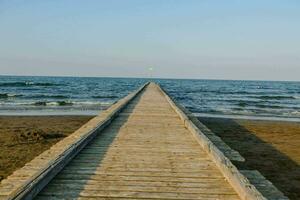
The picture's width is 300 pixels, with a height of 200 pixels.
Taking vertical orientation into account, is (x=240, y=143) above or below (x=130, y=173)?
below

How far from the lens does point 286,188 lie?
812 centimetres

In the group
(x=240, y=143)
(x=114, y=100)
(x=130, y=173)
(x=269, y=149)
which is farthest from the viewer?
(x=114, y=100)

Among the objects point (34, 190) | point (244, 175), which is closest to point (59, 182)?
point (34, 190)

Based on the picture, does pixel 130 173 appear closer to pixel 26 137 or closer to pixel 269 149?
pixel 269 149

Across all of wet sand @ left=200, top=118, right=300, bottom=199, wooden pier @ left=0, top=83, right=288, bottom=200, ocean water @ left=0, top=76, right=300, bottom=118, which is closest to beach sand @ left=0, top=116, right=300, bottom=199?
wet sand @ left=200, top=118, right=300, bottom=199

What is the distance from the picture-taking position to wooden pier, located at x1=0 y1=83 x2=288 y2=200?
4332 mm

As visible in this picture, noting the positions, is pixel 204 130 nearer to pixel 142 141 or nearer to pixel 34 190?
pixel 142 141

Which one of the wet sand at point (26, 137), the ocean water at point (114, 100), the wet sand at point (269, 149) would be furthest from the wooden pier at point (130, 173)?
the ocean water at point (114, 100)

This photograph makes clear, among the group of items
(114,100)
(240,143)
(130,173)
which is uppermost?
(130,173)

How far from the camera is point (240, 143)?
45.9 ft

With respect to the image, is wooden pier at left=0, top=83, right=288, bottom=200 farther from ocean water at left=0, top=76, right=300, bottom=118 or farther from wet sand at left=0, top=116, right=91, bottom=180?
ocean water at left=0, top=76, right=300, bottom=118

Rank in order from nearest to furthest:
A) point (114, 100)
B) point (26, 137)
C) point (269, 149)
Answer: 1. point (269, 149)
2. point (26, 137)
3. point (114, 100)

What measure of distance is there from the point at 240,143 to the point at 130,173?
9303 mm

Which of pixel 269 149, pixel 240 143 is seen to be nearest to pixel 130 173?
pixel 269 149
